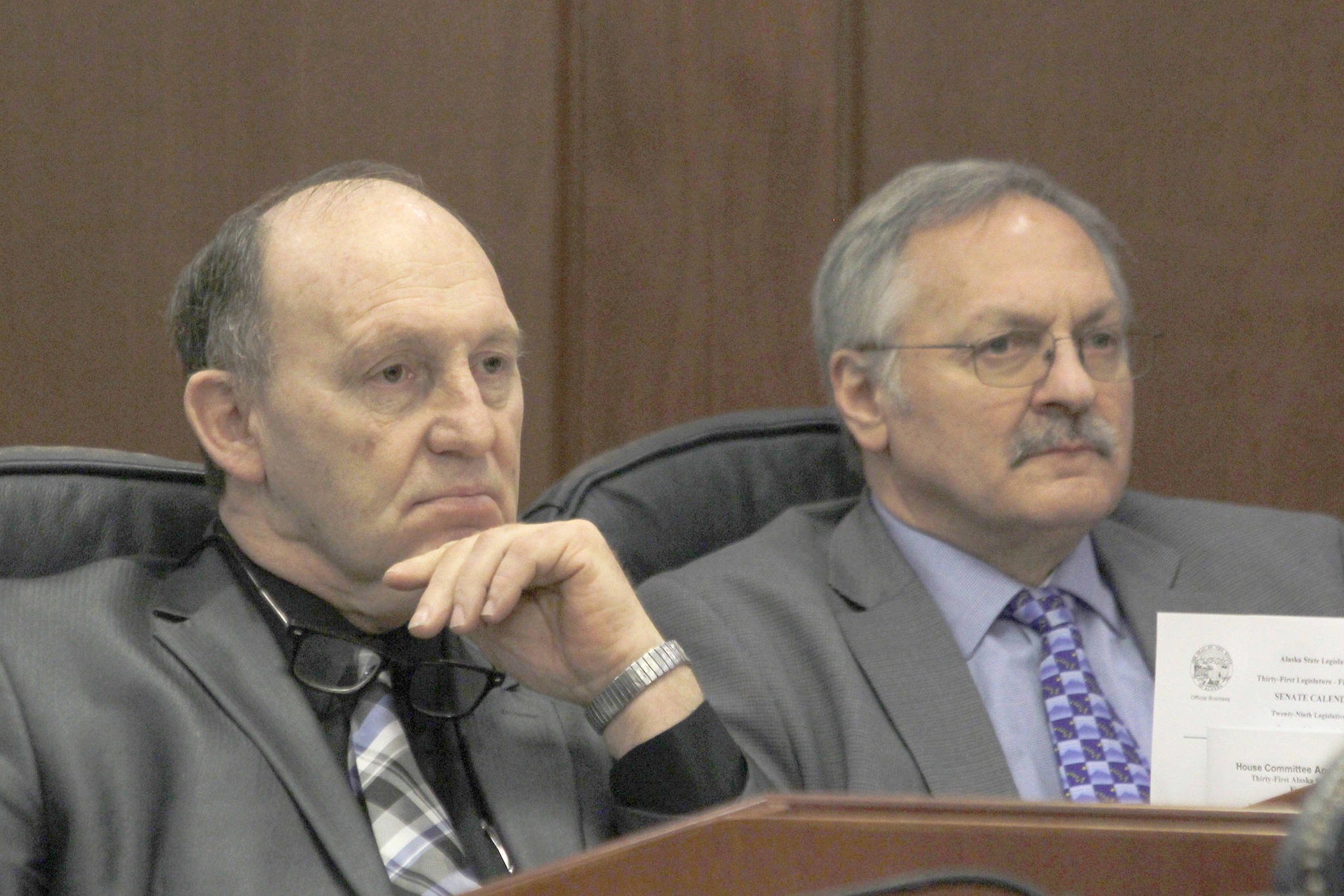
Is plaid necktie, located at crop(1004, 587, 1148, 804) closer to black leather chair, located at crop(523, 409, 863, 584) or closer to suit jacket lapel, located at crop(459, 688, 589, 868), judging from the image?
black leather chair, located at crop(523, 409, 863, 584)

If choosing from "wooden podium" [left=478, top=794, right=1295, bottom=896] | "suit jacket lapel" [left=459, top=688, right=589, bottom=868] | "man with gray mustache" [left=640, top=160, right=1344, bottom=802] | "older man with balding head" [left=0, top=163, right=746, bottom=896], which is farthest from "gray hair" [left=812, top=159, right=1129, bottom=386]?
"wooden podium" [left=478, top=794, right=1295, bottom=896]

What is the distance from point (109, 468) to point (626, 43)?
1.16 m

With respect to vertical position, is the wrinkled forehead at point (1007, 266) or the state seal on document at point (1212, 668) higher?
the wrinkled forehead at point (1007, 266)

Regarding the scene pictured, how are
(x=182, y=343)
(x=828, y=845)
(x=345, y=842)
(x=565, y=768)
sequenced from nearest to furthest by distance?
(x=828, y=845), (x=345, y=842), (x=565, y=768), (x=182, y=343)

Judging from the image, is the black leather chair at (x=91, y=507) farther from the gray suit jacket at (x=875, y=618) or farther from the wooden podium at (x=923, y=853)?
the wooden podium at (x=923, y=853)

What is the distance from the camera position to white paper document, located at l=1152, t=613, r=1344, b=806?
4.35 feet

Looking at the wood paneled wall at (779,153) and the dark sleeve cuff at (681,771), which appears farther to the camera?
the wood paneled wall at (779,153)

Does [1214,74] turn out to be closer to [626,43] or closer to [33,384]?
[626,43]

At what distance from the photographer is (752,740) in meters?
1.60

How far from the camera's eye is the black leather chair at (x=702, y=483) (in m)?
1.75

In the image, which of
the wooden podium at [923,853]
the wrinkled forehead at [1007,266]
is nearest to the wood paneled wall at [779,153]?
the wrinkled forehead at [1007,266]

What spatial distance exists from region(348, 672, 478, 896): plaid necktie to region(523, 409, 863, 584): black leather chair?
0.41m

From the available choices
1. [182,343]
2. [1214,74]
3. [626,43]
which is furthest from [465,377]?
[1214,74]

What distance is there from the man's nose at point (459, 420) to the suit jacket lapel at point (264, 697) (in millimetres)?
244
